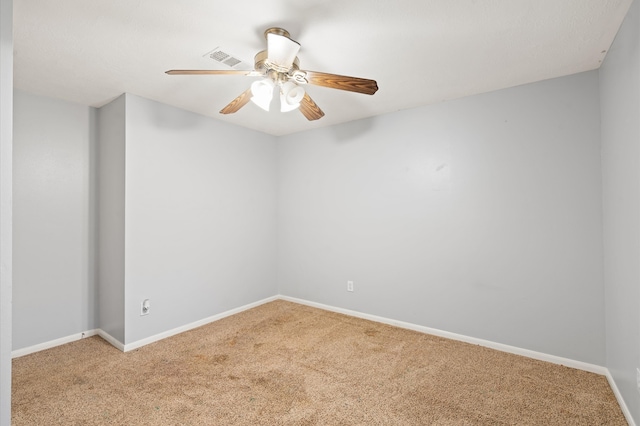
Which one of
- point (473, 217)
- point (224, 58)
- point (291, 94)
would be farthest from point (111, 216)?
point (473, 217)

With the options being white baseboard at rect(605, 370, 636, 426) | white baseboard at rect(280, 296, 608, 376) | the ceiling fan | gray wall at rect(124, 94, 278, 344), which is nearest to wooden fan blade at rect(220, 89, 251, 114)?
the ceiling fan

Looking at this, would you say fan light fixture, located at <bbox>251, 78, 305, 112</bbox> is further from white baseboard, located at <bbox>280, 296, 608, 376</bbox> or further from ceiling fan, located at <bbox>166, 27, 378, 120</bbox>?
white baseboard, located at <bbox>280, 296, 608, 376</bbox>

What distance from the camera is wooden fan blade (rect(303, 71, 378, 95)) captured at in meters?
1.92

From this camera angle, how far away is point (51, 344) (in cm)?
288

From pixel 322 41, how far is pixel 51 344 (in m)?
3.49

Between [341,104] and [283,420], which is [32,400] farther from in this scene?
[341,104]

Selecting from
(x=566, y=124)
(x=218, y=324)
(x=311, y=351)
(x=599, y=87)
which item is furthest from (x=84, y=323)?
(x=599, y=87)

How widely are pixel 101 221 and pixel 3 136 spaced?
1.99 metres

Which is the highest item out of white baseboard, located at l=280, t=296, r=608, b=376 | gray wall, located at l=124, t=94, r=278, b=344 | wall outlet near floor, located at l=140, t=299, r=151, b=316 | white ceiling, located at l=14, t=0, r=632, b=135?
white ceiling, located at l=14, t=0, r=632, b=135

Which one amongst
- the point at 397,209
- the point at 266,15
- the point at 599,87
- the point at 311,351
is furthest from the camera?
the point at 397,209

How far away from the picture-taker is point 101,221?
3.14 m

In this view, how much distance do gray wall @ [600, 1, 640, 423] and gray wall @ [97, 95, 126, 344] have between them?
144 inches

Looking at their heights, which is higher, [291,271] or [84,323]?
[291,271]

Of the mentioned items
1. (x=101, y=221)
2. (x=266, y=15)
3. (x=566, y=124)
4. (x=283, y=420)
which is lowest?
(x=283, y=420)
